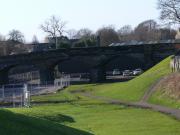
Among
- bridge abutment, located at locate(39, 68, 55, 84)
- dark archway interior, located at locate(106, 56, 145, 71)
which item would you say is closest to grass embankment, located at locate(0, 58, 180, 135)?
bridge abutment, located at locate(39, 68, 55, 84)

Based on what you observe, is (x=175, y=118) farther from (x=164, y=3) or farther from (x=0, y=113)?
(x=164, y=3)

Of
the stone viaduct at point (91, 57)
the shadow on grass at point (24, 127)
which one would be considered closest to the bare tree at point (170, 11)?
the stone viaduct at point (91, 57)

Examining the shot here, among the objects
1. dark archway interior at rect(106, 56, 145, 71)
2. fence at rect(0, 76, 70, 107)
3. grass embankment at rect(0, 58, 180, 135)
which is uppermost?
dark archway interior at rect(106, 56, 145, 71)

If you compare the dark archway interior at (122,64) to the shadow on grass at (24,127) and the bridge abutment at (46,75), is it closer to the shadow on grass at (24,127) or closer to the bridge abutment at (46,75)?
the bridge abutment at (46,75)

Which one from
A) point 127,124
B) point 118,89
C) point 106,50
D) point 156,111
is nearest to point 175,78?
point 156,111

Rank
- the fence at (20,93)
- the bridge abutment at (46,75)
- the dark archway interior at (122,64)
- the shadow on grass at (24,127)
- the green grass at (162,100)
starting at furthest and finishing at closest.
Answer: the dark archway interior at (122,64), the bridge abutment at (46,75), the fence at (20,93), the green grass at (162,100), the shadow on grass at (24,127)

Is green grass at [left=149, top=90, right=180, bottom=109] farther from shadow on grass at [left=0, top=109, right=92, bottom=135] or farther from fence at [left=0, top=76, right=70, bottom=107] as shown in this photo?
shadow on grass at [left=0, top=109, right=92, bottom=135]

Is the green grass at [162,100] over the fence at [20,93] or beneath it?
over

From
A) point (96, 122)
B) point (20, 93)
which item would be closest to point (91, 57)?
point (20, 93)

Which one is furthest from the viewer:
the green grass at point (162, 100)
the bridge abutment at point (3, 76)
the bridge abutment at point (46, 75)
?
the bridge abutment at point (46, 75)

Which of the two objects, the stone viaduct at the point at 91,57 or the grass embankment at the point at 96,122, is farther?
the stone viaduct at the point at 91,57

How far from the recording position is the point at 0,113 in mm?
15750

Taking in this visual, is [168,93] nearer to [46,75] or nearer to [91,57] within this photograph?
[91,57]

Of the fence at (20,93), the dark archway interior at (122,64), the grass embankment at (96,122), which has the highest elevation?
the dark archway interior at (122,64)
